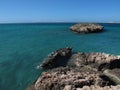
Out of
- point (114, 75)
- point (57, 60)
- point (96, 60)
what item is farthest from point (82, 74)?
point (57, 60)

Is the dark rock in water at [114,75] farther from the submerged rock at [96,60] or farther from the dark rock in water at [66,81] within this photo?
the dark rock in water at [66,81]

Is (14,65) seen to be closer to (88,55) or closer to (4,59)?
(4,59)

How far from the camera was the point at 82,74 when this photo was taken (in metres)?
25.7

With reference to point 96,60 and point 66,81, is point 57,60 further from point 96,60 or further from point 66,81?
point 66,81

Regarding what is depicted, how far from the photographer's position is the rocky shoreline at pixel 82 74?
23802mm

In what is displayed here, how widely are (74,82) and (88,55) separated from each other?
39.3 ft

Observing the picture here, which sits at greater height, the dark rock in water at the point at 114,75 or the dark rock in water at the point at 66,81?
the dark rock in water at the point at 66,81

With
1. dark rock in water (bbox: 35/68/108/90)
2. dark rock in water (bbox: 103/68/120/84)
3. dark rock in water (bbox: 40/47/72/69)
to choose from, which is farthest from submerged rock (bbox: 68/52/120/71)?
dark rock in water (bbox: 35/68/108/90)

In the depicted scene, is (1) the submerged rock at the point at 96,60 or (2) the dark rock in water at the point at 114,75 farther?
(1) the submerged rock at the point at 96,60

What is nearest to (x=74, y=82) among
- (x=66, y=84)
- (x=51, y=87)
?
(x=66, y=84)

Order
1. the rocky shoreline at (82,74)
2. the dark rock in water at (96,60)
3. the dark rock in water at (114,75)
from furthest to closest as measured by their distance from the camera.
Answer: the dark rock in water at (96,60) → the dark rock in water at (114,75) → the rocky shoreline at (82,74)

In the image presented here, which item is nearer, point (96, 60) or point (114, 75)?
point (114, 75)

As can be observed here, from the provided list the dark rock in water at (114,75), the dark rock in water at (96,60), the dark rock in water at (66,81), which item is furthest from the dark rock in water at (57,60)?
the dark rock in water at (66,81)

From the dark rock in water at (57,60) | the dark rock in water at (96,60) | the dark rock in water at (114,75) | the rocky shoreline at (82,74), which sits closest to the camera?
the rocky shoreline at (82,74)
